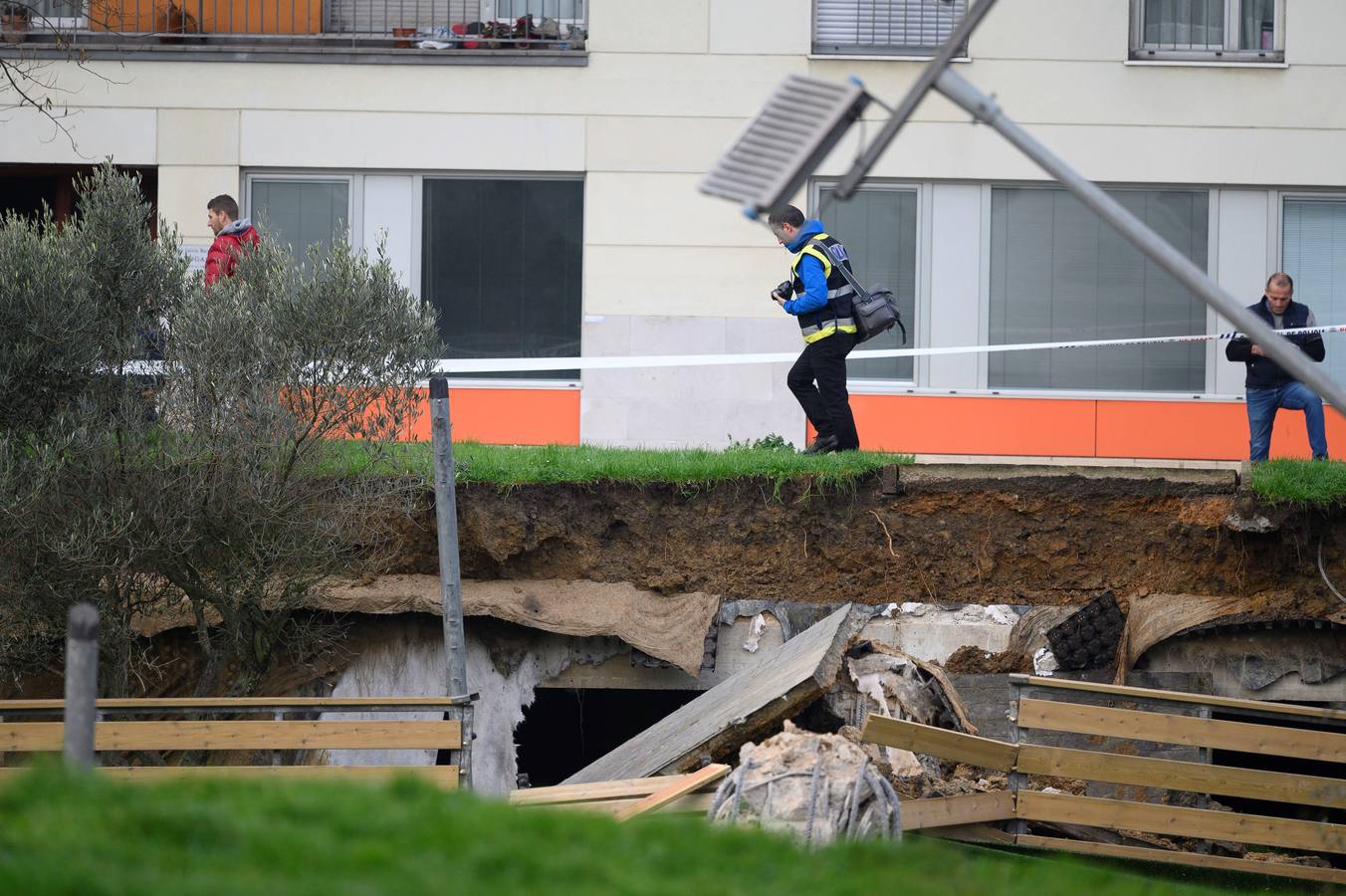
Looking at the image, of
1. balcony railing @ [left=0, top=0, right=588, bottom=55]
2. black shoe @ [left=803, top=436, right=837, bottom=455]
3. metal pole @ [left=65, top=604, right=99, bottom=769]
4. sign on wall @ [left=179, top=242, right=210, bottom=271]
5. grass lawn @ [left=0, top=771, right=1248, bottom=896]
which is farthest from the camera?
balcony railing @ [left=0, top=0, right=588, bottom=55]

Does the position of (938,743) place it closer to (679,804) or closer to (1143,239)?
(679,804)

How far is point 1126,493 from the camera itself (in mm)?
11289

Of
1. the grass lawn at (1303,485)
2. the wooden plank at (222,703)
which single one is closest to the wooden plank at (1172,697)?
the grass lawn at (1303,485)

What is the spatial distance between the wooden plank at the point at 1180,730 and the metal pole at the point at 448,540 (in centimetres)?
336

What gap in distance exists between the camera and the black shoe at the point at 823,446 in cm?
1159

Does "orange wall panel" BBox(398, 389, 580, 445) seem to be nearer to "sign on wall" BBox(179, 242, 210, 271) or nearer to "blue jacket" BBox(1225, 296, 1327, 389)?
"sign on wall" BBox(179, 242, 210, 271)

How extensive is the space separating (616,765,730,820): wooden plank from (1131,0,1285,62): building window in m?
10.6

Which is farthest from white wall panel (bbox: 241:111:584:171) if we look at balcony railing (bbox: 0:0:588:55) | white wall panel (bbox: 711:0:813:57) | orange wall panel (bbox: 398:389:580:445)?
orange wall panel (bbox: 398:389:580:445)

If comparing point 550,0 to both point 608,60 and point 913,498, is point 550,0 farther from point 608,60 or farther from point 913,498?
point 913,498

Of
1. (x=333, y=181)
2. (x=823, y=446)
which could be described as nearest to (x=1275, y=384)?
(x=823, y=446)

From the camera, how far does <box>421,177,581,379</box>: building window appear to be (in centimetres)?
1557

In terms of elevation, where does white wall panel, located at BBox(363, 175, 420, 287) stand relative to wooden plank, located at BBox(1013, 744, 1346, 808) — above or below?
Answer: above

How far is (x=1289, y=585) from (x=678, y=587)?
4.51 metres

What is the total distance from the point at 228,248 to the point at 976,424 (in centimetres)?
792
